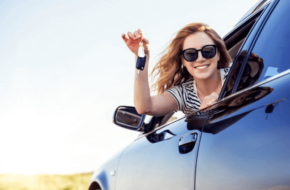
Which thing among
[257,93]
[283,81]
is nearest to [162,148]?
[257,93]

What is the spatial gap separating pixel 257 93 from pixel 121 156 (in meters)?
1.67

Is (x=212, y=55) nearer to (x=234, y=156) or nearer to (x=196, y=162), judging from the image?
(x=196, y=162)

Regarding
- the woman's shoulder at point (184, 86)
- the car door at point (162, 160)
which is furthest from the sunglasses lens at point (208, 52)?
the car door at point (162, 160)

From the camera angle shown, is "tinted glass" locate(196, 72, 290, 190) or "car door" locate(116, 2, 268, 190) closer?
"tinted glass" locate(196, 72, 290, 190)

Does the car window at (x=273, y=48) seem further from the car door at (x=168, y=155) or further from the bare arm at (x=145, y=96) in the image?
the bare arm at (x=145, y=96)

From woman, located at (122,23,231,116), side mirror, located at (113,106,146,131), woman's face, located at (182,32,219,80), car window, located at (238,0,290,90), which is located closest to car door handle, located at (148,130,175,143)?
woman, located at (122,23,231,116)

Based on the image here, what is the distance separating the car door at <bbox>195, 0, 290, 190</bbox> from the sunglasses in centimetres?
56

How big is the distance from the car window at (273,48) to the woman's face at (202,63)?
0.68 meters

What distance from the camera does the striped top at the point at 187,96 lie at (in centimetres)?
258

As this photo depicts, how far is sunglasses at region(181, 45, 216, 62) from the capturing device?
8.09 feet

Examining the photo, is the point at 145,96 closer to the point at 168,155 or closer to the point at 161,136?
the point at 161,136

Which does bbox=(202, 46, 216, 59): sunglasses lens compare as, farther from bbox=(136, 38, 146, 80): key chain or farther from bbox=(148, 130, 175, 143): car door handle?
bbox=(148, 130, 175, 143): car door handle

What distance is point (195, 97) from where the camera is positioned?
2.59 meters

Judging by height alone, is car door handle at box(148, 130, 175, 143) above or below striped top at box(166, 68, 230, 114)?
below
